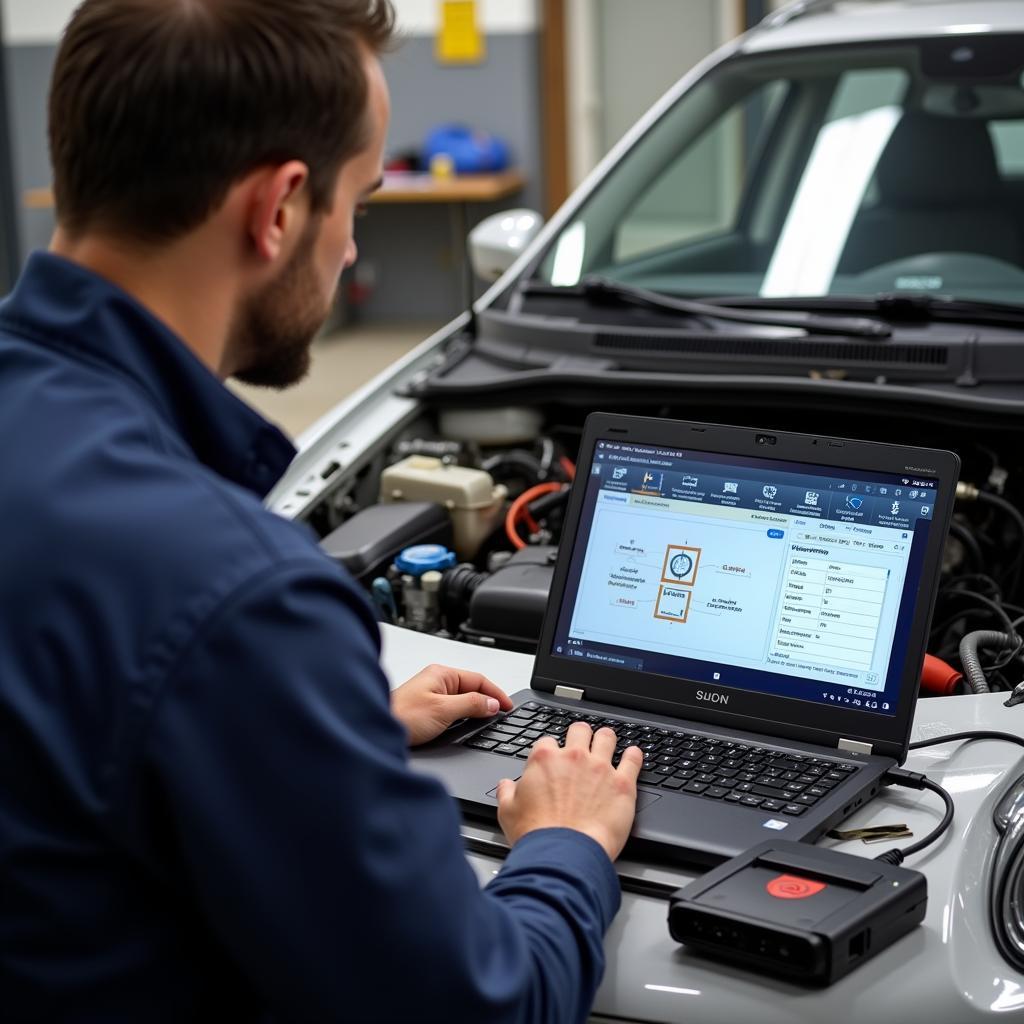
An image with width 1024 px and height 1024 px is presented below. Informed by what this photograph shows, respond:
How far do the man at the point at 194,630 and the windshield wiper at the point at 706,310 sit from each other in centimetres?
129

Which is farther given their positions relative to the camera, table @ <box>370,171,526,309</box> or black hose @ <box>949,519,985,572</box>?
table @ <box>370,171,526,309</box>

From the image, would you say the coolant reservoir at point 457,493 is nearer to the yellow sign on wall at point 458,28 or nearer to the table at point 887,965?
the table at point 887,965

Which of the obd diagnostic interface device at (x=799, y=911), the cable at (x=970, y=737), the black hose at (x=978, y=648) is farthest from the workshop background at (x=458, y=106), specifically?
the obd diagnostic interface device at (x=799, y=911)

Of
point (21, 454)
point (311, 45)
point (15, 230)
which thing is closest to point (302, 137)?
point (311, 45)

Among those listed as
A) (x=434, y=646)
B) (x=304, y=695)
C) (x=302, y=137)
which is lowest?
(x=434, y=646)

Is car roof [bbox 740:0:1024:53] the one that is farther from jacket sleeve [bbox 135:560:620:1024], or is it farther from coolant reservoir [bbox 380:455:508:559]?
jacket sleeve [bbox 135:560:620:1024]

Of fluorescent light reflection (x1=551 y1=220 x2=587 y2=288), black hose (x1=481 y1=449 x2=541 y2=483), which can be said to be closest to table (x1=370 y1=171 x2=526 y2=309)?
Result: fluorescent light reflection (x1=551 y1=220 x2=587 y2=288)

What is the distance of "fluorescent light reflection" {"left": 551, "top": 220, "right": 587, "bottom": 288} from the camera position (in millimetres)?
2541

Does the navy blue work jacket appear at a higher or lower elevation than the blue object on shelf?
lower

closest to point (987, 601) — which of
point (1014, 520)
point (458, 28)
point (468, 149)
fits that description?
point (1014, 520)

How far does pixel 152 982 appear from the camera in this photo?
0.86m

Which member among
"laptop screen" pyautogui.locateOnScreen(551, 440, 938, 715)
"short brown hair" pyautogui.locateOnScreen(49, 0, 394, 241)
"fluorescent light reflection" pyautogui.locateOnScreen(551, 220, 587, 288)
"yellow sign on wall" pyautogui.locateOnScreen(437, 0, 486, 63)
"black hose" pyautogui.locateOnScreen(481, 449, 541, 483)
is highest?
"yellow sign on wall" pyautogui.locateOnScreen(437, 0, 486, 63)

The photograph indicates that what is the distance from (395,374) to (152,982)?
5.43 feet

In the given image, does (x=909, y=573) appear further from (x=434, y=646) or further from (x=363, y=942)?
(x=363, y=942)
